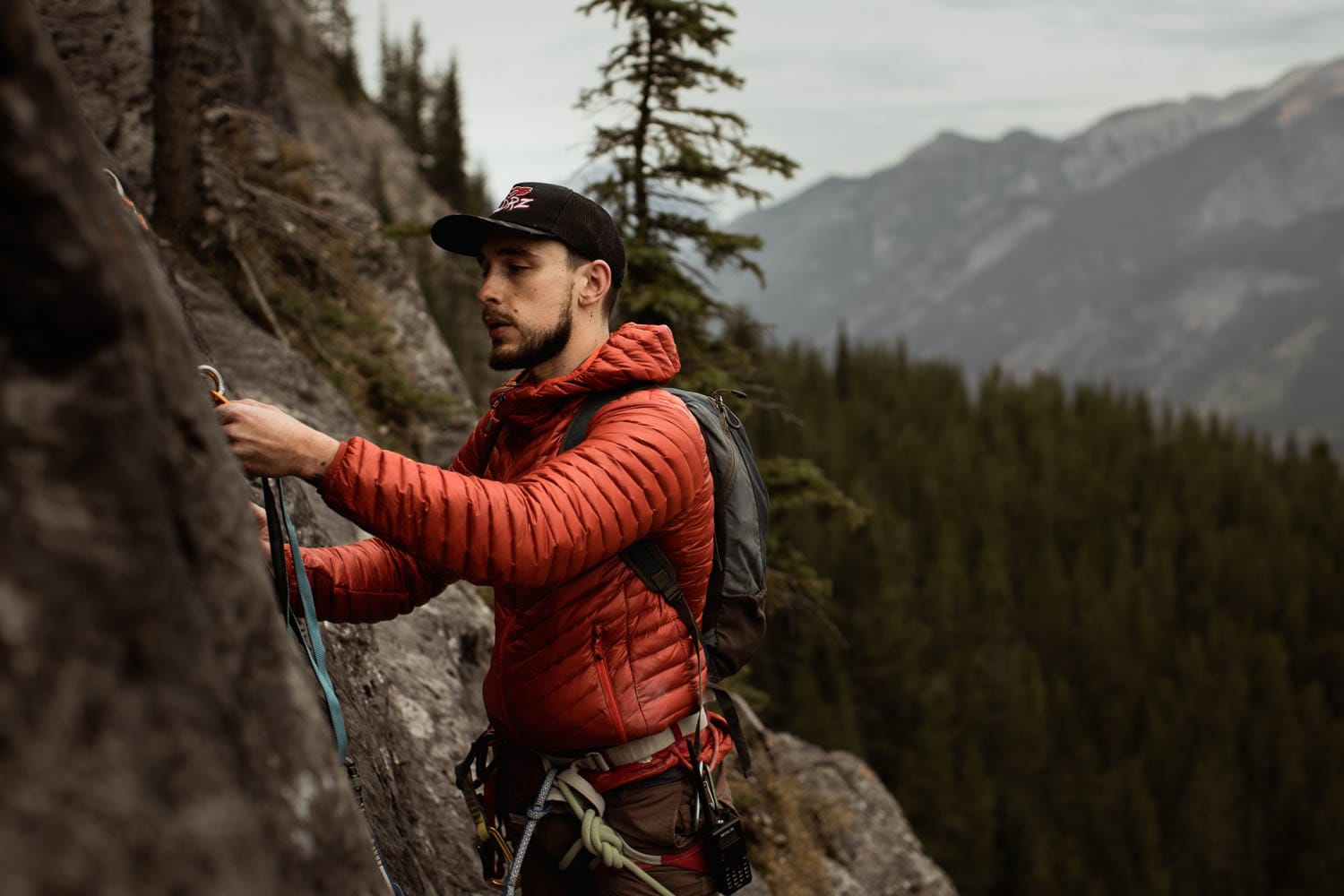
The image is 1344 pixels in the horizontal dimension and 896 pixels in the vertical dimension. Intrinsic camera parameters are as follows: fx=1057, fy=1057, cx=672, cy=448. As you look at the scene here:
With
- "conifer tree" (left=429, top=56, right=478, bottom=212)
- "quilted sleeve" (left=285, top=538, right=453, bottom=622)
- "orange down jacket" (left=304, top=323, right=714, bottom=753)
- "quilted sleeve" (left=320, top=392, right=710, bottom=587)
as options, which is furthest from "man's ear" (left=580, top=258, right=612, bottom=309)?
"conifer tree" (left=429, top=56, right=478, bottom=212)

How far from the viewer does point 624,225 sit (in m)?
11.6

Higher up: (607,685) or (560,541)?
(560,541)

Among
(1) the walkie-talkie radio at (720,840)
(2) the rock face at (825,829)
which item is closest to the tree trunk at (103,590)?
(1) the walkie-talkie radio at (720,840)

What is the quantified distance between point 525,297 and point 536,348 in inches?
6.0

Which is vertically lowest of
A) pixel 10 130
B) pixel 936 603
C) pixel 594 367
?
pixel 936 603

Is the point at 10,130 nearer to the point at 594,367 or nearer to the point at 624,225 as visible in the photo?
the point at 594,367

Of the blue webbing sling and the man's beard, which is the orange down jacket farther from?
the blue webbing sling

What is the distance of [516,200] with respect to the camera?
319 cm

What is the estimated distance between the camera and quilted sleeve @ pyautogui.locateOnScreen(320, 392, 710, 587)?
2502 millimetres

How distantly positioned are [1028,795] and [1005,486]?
148 feet

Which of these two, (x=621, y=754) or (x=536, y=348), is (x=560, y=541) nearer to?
(x=536, y=348)

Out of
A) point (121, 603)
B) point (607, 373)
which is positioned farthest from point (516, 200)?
point (121, 603)

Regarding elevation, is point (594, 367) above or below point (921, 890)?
above

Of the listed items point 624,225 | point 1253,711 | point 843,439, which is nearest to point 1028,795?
point 1253,711
